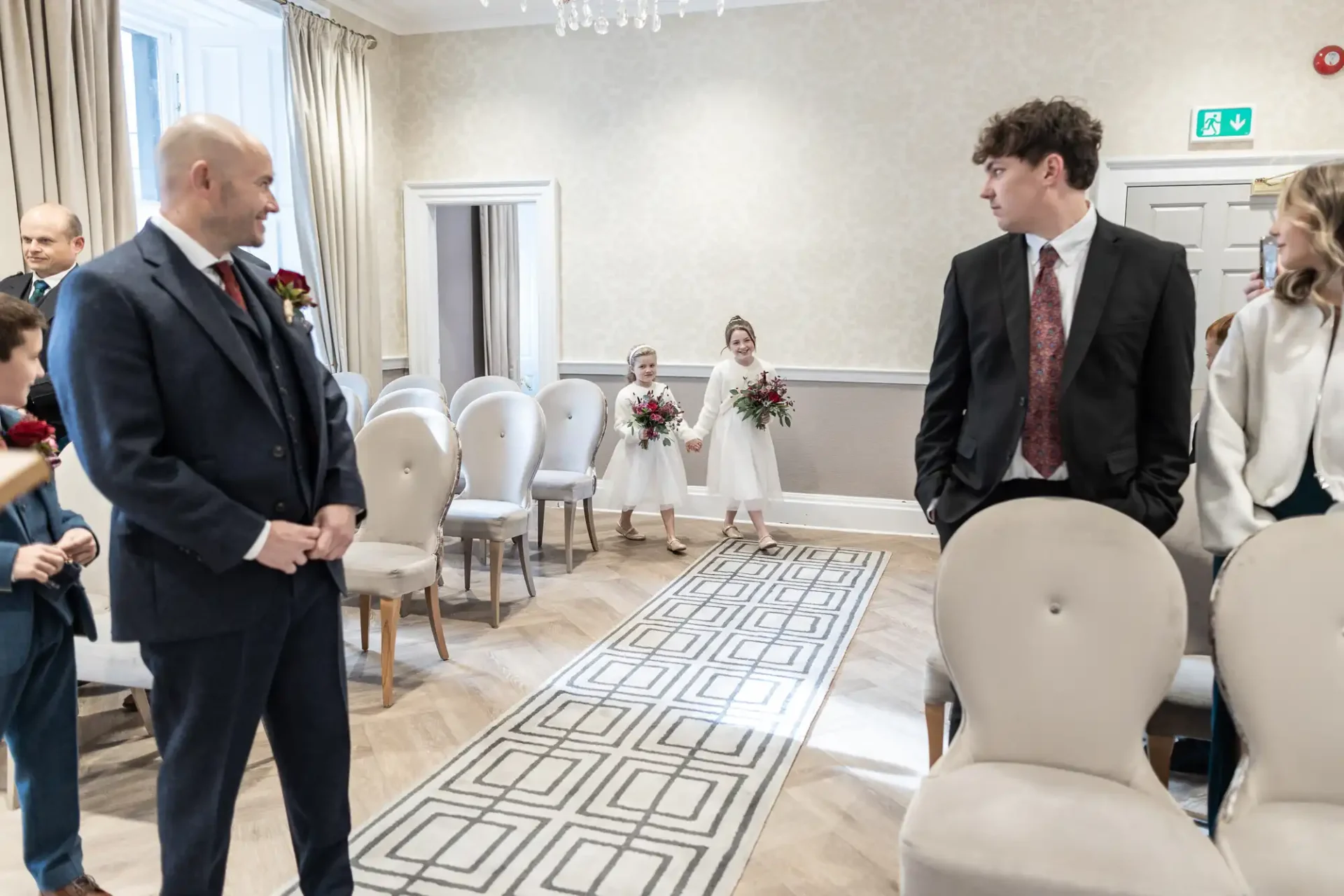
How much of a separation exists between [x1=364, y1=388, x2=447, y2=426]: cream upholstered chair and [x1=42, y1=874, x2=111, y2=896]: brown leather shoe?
298 cm

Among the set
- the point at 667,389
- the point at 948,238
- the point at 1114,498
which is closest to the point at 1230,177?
the point at 948,238

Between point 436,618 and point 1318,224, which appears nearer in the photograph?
point 1318,224

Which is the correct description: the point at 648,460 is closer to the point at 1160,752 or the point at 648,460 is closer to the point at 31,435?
the point at 1160,752

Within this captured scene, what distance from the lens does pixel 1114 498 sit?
75.8 inches

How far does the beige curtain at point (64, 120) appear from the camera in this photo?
3895 mm

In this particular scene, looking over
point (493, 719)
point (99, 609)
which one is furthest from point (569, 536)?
point (99, 609)

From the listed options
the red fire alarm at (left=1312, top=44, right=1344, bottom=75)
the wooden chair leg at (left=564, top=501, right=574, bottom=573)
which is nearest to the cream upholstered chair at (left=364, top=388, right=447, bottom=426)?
the wooden chair leg at (left=564, top=501, right=574, bottom=573)

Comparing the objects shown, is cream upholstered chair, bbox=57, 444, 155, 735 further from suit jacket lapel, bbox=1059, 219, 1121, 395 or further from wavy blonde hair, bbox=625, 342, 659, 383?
wavy blonde hair, bbox=625, 342, 659, 383

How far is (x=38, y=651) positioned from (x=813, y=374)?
4.74 metres

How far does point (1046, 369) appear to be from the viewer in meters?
1.94

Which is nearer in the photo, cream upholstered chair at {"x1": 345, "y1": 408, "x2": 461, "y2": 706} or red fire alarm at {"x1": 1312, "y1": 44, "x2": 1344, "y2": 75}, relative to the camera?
cream upholstered chair at {"x1": 345, "y1": 408, "x2": 461, "y2": 706}

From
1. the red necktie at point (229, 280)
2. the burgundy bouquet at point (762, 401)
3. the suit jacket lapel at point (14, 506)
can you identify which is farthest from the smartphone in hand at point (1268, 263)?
the suit jacket lapel at point (14, 506)

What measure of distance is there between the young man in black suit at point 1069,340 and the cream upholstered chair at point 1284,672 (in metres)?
0.26

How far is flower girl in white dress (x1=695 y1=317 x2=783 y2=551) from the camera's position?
5.44m
